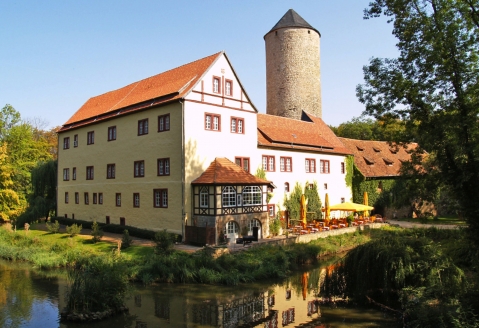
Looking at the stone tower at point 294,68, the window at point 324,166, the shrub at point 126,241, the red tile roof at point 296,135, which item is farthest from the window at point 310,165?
the shrub at point 126,241

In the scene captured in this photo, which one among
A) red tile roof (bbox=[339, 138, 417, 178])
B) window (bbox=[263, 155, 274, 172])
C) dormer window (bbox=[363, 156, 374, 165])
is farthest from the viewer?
dormer window (bbox=[363, 156, 374, 165])

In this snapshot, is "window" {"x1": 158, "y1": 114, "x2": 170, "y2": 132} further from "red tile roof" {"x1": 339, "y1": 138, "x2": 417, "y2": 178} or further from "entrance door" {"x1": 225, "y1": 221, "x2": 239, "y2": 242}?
"red tile roof" {"x1": 339, "y1": 138, "x2": 417, "y2": 178}

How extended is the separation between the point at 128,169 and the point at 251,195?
8.15 meters

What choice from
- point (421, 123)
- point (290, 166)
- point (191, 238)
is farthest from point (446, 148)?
point (290, 166)

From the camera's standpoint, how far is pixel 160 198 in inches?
906

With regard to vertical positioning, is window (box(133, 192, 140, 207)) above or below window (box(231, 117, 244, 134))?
below

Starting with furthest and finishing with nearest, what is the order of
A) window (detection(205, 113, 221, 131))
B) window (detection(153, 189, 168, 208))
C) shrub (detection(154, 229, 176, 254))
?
window (detection(205, 113, 221, 131))
window (detection(153, 189, 168, 208))
shrub (detection(154, 229, 176, 254))

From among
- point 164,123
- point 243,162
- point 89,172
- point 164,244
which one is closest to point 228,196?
point 243,162

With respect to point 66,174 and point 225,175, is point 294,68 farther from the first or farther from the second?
point 66,174

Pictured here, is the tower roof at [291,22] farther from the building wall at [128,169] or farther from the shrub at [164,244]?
the shrub at [164,244]

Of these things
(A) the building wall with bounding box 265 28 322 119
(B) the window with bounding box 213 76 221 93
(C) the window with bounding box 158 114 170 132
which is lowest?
(C) the window with bounding box 158 114 170 132

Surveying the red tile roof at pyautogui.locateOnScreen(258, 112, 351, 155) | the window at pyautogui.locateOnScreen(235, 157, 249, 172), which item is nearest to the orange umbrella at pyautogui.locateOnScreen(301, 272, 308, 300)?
the window at pyautogui.locateOnScreen(235, 157, 249, 172)

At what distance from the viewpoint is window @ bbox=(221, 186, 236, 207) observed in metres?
21.5

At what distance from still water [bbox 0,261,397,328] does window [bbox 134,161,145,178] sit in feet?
28.4
